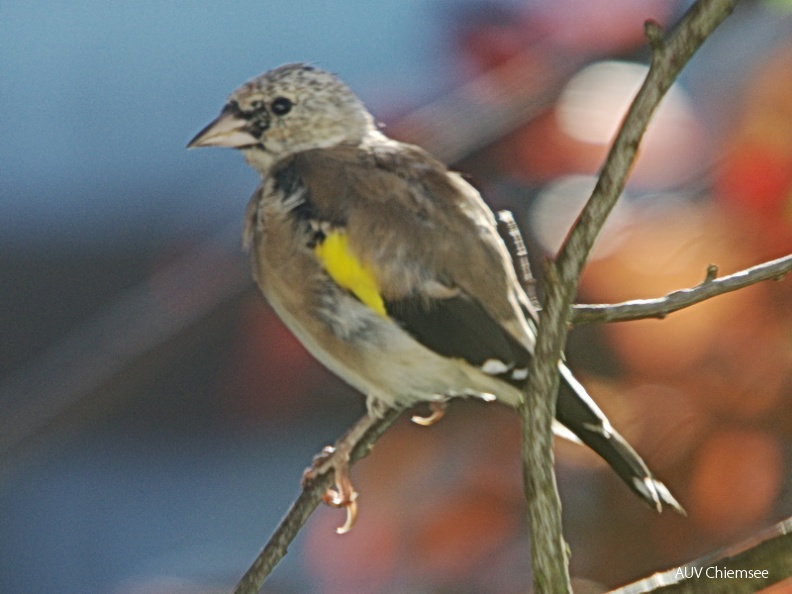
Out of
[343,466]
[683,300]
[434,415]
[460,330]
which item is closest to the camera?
[683,300]

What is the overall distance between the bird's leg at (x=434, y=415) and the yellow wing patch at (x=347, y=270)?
0.29 meters

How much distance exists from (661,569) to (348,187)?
2.76 feet

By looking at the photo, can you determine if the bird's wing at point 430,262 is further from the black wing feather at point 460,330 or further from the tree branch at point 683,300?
the tree branch at point 683,300

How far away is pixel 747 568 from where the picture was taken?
121cm

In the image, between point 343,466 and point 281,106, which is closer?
point 343,466

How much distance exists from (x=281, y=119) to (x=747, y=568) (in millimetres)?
Answer: 1572

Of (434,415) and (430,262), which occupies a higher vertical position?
(430,262)

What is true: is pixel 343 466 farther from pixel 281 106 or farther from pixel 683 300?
pixel 683 300

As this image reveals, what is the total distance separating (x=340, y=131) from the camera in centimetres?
257

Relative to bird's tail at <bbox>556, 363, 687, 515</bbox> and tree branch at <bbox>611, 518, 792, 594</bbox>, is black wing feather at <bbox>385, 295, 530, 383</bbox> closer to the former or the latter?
bird's tail at <bbox>556, 363, 687, 515</bbox>

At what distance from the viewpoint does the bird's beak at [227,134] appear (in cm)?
242

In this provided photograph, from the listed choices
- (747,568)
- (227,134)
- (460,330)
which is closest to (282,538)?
(460,330)

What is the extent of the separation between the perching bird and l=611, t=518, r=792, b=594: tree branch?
1.86 ft

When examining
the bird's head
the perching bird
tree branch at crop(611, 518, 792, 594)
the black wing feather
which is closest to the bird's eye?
the bird's head
